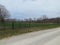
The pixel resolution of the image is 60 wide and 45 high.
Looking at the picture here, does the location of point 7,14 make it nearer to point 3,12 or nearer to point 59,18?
point 3,12

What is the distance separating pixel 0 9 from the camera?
273 ft

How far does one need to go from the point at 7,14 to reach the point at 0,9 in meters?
9.47

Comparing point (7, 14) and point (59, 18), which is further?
point (59, 18)

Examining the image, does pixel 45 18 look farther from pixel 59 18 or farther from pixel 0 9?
pixel 0 9

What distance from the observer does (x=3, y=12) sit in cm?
8838

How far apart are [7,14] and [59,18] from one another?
59.3 meters

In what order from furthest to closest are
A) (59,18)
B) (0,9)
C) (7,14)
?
1. (59,18)
2. (7,14)
3. (0,9)

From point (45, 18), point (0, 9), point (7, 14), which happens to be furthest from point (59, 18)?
point (0, 9)

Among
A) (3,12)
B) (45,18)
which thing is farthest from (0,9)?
(45,18)

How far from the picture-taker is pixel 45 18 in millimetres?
141875

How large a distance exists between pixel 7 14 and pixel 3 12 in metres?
4.21

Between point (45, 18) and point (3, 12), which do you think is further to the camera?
point (45, 18)

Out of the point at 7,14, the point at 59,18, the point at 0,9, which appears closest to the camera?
the point at 0,9

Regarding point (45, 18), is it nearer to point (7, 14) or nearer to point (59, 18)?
point (59, 18)
